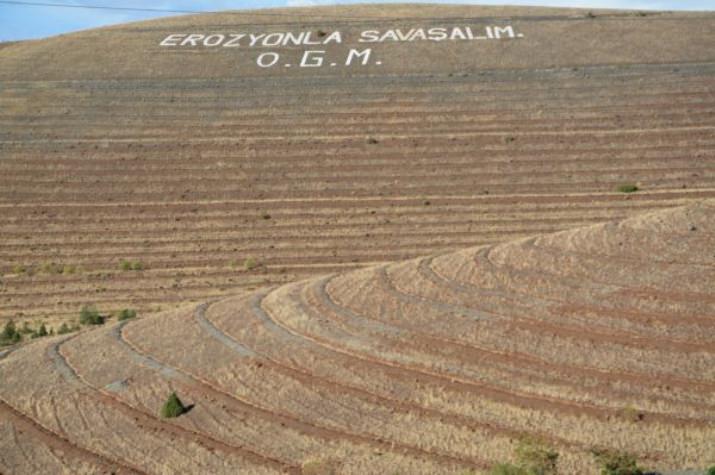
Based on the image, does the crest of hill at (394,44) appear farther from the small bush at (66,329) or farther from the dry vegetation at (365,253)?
the small bush at (66,329)

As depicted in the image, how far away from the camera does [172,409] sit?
18.8m

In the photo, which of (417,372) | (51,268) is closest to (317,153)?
(51,268)

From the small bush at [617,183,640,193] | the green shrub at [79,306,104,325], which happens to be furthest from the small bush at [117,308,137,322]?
the small bush at [617,183,640,193]

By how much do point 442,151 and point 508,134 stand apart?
3785 millimetres

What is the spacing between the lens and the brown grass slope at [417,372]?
1725 cm

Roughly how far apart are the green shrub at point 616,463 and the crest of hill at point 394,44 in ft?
152

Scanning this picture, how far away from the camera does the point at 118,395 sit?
19.9 meters

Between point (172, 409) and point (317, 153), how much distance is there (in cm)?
3278

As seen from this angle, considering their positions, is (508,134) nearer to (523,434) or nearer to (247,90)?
(247,90)

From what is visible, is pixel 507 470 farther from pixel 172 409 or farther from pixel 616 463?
pixel 172 409

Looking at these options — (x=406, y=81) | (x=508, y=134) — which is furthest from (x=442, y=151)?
(x=406, y=81)

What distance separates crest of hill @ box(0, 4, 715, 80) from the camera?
204 feet

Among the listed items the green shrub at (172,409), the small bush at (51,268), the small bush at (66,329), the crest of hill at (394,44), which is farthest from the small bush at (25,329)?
the crest of hill at (394,44)

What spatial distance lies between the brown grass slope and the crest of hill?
129 ft
